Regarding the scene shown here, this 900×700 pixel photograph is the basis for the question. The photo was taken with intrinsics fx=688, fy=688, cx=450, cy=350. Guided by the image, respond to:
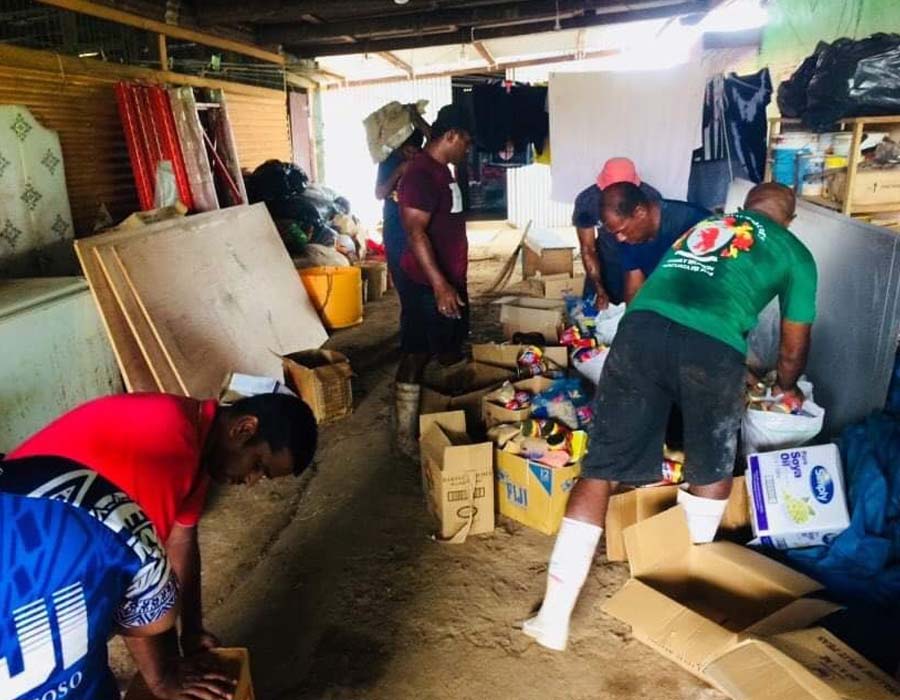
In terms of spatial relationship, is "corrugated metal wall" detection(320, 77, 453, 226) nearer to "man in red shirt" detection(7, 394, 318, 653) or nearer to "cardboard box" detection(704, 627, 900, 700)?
"man in red shirt" detection(7, 394, 318, 653)

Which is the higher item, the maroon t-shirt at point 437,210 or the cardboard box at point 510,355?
the maroon t-shirt at point 437,210

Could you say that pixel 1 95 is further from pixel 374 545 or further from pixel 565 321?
pixel 565 321

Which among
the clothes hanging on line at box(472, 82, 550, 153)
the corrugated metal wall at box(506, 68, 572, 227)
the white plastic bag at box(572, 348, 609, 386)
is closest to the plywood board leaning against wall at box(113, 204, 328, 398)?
the clothes hanging on line at box(472, 82, 550, 153)

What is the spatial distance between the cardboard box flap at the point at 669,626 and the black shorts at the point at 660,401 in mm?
391

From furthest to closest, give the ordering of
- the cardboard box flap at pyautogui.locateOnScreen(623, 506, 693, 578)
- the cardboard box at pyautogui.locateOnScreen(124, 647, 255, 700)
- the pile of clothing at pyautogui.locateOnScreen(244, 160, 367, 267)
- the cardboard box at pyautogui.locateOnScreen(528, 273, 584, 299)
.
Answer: the pile of clothing at pyautogui.locateOnScreen(244, 160, 367, 267) < the cardboard box at pyautogui.locateOnScreen(528, 273, 584, 299) < the cardboard box flap at pyautogui.locateOnScreen(623, 506, 693, 578) < the cardboard box at pyautogui.locateOnScreen(124, 647, 255, 700)

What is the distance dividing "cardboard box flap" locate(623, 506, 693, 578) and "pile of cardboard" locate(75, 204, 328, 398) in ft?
8.24

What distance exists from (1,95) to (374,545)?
325 cm

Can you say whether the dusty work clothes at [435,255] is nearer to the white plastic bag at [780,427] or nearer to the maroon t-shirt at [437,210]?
the maroon t-shirt at [437,210]

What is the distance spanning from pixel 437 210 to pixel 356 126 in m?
8.41

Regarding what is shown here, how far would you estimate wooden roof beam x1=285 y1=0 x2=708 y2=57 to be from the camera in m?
6.70

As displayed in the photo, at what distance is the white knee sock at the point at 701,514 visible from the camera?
2.40m

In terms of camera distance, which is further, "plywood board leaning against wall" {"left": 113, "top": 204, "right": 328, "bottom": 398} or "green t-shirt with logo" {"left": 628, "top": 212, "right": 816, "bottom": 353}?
"plywood board leaning against wall" {"left": 113, "top": 204, "right": 328, "bottom": 398}

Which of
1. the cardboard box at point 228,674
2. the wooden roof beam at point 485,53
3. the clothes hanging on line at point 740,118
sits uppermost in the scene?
the wooden roof beam at point 485,53

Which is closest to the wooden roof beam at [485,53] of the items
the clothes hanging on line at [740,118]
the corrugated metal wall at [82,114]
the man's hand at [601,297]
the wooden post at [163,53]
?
the wooden post at [163,53]
